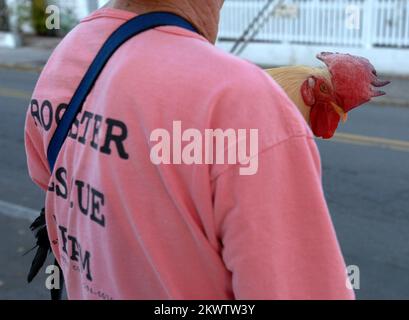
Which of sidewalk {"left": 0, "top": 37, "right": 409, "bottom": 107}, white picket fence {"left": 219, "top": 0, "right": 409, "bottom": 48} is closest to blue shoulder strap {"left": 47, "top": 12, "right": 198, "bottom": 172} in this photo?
sidewalk {"left": 0, "top": 37, "right": 409, "bottom": 107}

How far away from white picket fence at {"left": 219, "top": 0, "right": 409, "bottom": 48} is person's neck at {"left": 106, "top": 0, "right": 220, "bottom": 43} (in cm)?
1086

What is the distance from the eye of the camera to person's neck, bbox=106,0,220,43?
1184 mm

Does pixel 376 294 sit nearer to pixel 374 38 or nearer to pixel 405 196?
pixel 405 196

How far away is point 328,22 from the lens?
508 inches

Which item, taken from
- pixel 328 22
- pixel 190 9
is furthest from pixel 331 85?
pixel 328 22

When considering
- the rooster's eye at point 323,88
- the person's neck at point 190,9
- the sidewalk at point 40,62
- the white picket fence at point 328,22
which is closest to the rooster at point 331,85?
the rooster's eye at point 323,88

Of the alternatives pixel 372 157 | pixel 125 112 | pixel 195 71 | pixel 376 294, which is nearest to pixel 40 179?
pixel 125 112

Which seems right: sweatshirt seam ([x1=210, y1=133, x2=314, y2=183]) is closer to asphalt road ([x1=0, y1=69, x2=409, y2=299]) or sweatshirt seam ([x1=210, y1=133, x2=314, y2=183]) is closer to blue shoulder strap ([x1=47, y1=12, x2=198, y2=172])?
blue shoulder strap ([x1=47, y1=12, x2=198, y2=172])

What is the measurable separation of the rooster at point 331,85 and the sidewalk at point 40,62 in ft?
30.6

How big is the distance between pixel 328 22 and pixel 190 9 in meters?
12.2

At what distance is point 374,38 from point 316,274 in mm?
12177

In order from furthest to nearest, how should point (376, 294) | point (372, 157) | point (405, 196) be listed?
point (372, 157) → point (405, 196) → point (376, 294)

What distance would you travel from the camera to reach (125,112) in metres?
1.12

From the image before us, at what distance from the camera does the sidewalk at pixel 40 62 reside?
34.2ft
